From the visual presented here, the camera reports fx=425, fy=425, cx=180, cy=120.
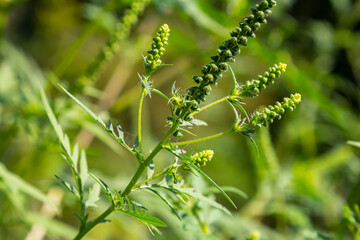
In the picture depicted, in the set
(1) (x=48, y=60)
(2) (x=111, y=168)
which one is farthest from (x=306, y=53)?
(1) (x=48, y=60)

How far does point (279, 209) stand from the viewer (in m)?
1.29

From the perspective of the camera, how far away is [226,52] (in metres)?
0.50

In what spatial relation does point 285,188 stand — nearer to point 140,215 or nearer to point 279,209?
point 279,209

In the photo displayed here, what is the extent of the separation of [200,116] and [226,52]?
239 centimetres

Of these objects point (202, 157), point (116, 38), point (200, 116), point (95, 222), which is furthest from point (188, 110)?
point (200, 116)

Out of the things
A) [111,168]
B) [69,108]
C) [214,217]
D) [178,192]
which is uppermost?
[178,192]

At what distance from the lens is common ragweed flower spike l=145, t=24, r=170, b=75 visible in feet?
1.73

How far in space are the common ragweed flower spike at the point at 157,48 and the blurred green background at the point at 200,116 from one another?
146 mm

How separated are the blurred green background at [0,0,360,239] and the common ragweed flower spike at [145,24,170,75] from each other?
0.15m

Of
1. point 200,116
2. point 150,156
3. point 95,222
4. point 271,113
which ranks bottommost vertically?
point 200,116

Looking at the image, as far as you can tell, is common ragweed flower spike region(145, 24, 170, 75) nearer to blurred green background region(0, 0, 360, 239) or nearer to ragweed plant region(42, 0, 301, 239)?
ragweed plant region(42, 0, 301, 239)

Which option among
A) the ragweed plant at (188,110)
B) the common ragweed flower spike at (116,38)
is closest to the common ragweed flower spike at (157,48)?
the ragweed plant at (188,110)

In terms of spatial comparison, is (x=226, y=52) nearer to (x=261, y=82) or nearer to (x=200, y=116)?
(x=261, y=82)

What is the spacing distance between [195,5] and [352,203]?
73 centimetres
